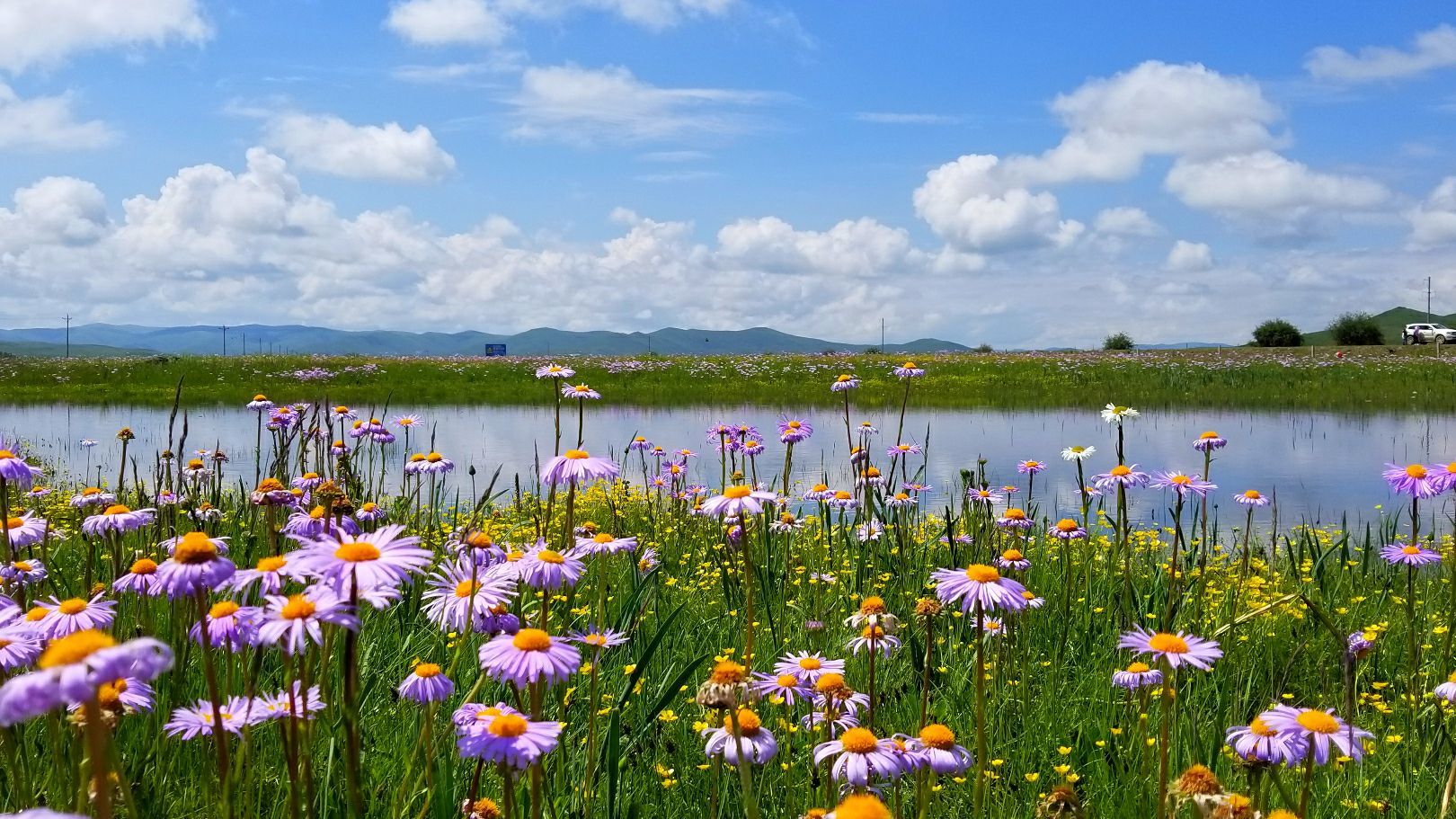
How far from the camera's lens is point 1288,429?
15914mm

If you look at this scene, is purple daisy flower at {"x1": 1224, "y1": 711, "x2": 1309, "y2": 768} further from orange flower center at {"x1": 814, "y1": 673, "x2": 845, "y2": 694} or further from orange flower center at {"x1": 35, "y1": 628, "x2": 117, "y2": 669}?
orange flower center at {"x1": 35, "y1": 628, "x2": 117, "y2": 669}

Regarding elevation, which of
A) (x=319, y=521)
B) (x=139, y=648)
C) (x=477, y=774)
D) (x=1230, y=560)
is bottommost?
(x=1230, y=560)

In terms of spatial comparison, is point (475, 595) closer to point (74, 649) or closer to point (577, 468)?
point (577, 468)

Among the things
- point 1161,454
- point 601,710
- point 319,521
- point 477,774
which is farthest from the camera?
point 1161,454

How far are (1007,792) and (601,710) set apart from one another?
1.28 meters

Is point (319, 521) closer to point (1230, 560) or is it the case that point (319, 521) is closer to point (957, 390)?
point (1230, 560)

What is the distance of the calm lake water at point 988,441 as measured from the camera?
33.1 ft

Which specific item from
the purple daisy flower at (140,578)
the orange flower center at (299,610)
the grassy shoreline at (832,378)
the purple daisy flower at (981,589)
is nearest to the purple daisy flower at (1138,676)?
the purple daisy flower at (981,589)

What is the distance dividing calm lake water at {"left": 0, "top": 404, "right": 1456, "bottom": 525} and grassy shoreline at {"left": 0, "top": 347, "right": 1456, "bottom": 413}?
2.79 metres

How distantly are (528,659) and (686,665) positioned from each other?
1875 millimetres

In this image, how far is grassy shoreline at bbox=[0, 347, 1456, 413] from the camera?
23359 mm

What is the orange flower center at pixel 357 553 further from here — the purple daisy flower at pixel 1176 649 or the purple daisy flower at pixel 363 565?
the purple daisy flower at pixel 1176 649

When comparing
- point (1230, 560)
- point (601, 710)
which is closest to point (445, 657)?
point (601, 710)

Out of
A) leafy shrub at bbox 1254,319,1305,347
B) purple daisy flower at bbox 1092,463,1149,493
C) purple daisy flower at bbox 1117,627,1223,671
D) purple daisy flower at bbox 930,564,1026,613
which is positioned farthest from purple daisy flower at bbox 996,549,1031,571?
leafy shrub at bbox 1254,319,1305,347
